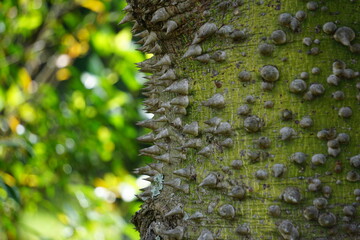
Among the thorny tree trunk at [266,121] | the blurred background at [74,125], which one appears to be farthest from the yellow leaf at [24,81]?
the thorny tree trunk at [266,121]

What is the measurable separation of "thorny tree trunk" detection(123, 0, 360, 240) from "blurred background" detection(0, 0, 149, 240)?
1002 mm

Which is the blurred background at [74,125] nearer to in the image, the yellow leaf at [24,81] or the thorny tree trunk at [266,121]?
the yellow leaf at [24,81]

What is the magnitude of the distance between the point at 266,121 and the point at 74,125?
1.27 m

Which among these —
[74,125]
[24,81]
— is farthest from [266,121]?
[24,81]

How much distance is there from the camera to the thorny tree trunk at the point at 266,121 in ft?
1.69

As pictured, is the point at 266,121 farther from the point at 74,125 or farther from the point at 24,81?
the point at 24,81

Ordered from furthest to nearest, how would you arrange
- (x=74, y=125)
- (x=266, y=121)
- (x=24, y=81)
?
1. (x=24, y=81)
2. (x=74, y=125)
3. (x=266, y=121)

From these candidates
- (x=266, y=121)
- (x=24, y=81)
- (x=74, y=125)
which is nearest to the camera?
(x=266, y=121)

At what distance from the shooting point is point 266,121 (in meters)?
0.54

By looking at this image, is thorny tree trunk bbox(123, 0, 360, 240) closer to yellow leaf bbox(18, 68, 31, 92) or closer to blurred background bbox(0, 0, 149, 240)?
blurred background bbox(0, 0, 149, 240)

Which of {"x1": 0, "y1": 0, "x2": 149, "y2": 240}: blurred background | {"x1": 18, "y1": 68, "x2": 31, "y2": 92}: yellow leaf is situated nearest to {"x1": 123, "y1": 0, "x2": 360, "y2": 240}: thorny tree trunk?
{"x1": 0, "y1": 0, "x2": 149, "y2": 240}: blurred background

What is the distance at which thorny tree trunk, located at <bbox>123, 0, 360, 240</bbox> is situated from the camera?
1.69ft

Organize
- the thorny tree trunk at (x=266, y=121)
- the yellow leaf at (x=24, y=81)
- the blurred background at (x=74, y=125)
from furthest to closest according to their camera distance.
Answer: the yellow leaf at (x=24, y=81), the blurred background at (x=74, y=125), the thorny tree trunk at (x=266, y=121)

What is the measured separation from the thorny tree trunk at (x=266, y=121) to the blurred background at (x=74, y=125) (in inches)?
39.5
